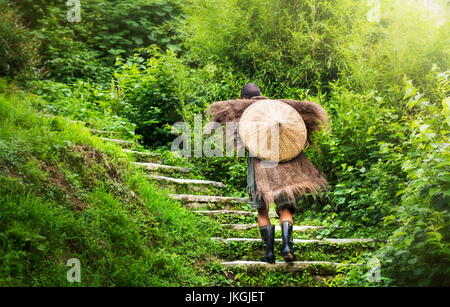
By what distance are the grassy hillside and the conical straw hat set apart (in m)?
1.19

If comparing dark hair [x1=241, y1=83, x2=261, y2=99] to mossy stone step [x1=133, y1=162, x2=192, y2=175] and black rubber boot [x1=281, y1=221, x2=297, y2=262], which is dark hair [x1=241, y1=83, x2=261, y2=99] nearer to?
black rubber boot [x1=281, y1=221, x2=297, y2=262]

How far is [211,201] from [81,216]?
93.7 inches

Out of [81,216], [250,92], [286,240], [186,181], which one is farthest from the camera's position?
[186,181]

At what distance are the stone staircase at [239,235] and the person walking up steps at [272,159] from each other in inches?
12.4

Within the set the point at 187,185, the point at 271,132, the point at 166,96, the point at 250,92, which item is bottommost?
the point at 187,185

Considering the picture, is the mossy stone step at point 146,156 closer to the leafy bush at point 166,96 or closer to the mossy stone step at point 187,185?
the mossy stone step at point 187,185

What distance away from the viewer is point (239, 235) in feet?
18.2

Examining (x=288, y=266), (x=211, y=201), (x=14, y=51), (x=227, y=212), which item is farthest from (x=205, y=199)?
(x=14, y=51)

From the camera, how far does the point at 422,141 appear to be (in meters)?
4.20

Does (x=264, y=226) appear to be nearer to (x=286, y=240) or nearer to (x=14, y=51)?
(x=286, y=240)

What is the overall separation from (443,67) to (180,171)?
435cm

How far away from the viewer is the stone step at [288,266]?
183 inches

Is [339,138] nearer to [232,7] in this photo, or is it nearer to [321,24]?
[321,24]

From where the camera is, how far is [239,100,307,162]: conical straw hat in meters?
4.72
